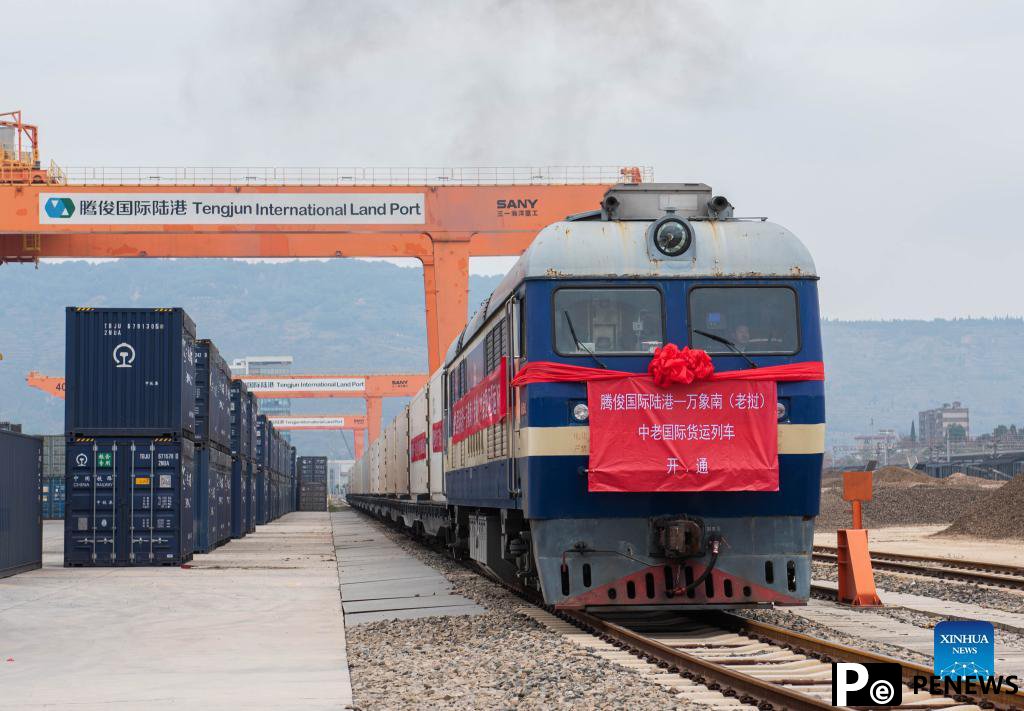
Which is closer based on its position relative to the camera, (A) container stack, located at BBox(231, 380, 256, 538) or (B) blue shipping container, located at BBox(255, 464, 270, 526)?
(A) container stack, located at BBox(231, 380, 256, 538)

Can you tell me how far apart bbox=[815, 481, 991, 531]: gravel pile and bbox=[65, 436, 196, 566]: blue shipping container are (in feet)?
69.5

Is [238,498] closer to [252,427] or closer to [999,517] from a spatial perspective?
[252,427]

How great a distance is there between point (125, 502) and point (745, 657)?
16.3 meters

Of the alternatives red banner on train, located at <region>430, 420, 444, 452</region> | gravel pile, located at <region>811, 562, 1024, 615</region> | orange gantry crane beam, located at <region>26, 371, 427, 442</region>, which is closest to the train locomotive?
gravel pile, located at <region>811, 562, 1024, 615</region>

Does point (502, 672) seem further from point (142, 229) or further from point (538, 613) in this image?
point (142, 229)

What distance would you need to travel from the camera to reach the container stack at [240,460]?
3666cm

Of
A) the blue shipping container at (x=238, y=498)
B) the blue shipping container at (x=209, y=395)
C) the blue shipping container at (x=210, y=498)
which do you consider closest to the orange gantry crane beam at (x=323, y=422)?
the blue shipping container at (x=238, y=498)

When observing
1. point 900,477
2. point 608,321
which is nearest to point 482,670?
point 608,321

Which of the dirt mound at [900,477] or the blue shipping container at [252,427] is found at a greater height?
the blue shipping container at [252,427]

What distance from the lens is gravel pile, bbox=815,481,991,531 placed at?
41.8 metres

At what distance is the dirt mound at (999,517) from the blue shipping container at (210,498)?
18.0 m

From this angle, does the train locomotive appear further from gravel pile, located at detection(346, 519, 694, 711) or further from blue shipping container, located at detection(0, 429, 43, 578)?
blue shipping container, located at detection(0, 429, 43, 578)

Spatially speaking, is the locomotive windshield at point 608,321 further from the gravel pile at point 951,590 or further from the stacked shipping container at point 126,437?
the stacked shipping container at point 126,437

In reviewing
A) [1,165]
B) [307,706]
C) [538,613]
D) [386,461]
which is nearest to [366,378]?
[386,461]
